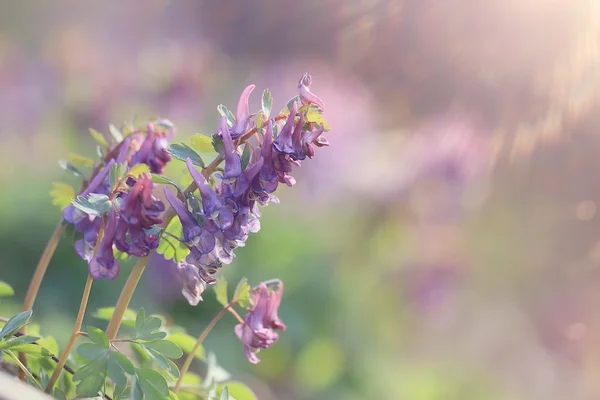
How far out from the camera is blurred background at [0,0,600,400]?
133cm

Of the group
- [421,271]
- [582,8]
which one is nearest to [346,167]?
[421,271]

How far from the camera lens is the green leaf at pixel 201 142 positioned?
0.43m

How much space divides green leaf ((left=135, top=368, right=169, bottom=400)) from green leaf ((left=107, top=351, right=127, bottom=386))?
0.01m

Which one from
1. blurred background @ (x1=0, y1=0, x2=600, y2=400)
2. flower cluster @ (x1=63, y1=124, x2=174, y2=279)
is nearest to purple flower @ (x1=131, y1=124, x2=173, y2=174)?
flower cluster @ (x1=63, y1=124, x2=174, y2=279)

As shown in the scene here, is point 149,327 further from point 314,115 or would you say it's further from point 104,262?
point 314,115

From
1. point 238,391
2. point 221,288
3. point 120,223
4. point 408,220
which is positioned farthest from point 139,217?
point 408,220

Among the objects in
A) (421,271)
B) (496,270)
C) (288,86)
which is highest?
(288,86)

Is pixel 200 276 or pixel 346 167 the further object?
pixel 346 167

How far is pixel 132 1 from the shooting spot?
3250 mm

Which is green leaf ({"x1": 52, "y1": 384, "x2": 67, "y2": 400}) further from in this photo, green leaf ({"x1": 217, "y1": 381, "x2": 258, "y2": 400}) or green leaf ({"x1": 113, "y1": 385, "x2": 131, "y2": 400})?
green leaf ({"x1": 217, "y1": 381, "x2": 258, "y2": 400})

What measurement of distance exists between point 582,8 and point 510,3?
326mm

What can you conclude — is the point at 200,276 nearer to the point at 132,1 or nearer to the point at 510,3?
the point at 510,3

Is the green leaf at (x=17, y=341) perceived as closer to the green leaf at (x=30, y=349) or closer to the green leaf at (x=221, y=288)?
the green leaf at (x=30, y=349)

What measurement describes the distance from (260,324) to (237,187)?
139mm
